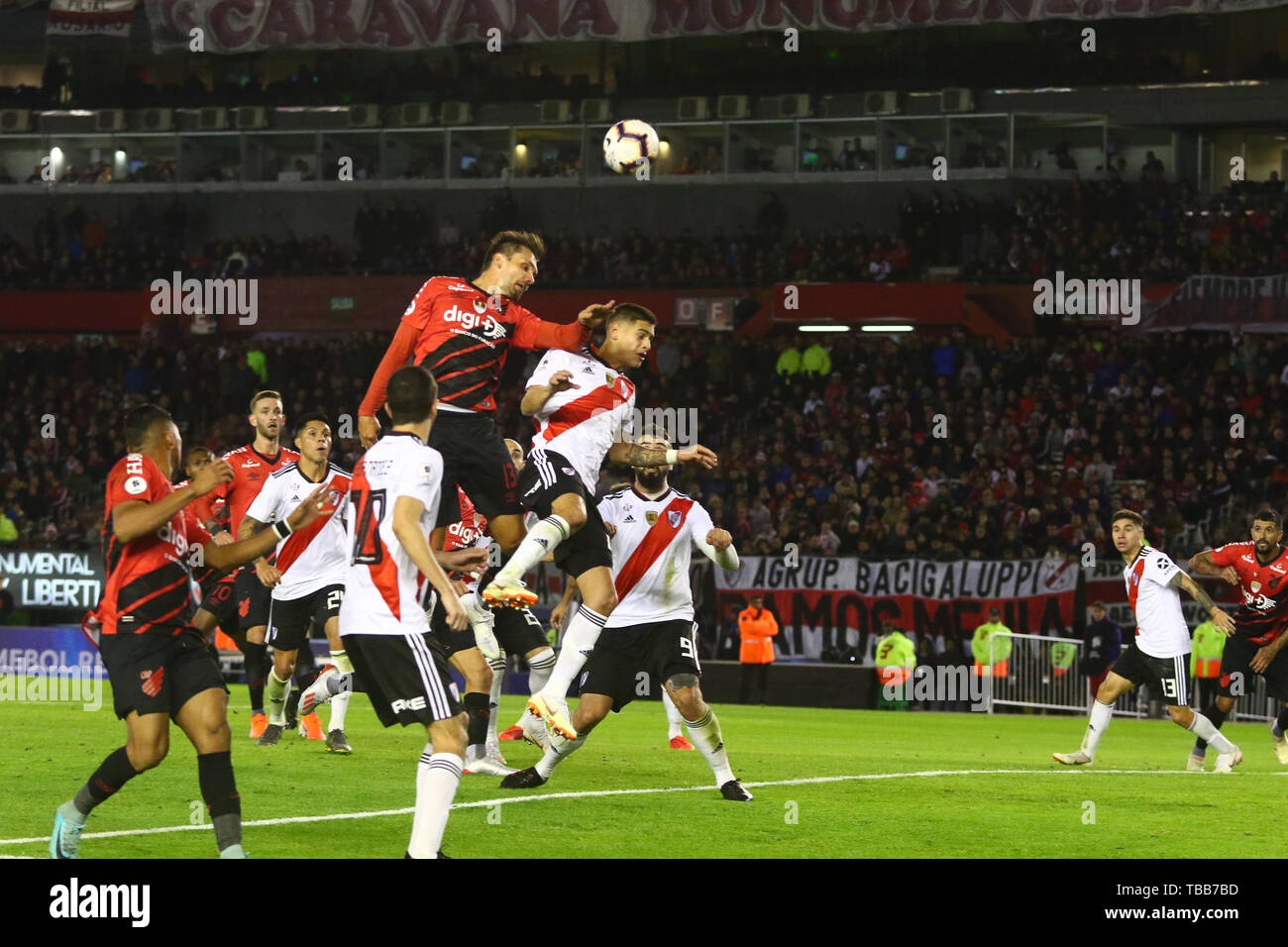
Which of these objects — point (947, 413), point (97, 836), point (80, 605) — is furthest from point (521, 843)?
point (947, 413)

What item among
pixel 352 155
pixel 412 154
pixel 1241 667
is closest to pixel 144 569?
pixel 1241 667

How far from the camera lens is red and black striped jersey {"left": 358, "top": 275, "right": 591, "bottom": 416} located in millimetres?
10156

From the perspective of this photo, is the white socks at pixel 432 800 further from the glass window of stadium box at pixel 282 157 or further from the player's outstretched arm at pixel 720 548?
the glass window of stadium box at pixel 282 157

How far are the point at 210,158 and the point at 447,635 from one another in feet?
118

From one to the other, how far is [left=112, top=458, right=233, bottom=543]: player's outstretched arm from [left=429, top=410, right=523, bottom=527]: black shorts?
8.27 ft

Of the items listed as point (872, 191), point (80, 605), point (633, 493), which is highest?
point (872, 191)

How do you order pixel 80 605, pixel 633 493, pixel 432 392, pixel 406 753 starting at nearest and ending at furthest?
pixel 432 392 → pixel 633 493 → pixel 406 753 → pixel 80 605

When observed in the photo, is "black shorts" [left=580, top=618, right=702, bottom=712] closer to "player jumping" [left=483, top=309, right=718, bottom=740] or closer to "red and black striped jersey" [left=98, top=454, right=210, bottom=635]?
"player jumping" [left=483, top=309, right=718, bottom=740]

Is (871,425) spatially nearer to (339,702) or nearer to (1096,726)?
(1096,726)

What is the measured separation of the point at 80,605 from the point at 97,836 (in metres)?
19.9

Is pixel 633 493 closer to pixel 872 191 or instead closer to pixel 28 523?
pixel 28 523

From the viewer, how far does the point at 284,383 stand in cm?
3931

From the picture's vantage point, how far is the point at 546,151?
42.8 meters

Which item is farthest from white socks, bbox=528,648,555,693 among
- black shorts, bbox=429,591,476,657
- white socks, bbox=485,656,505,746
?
black shorts, bbox=429,591,476,657
